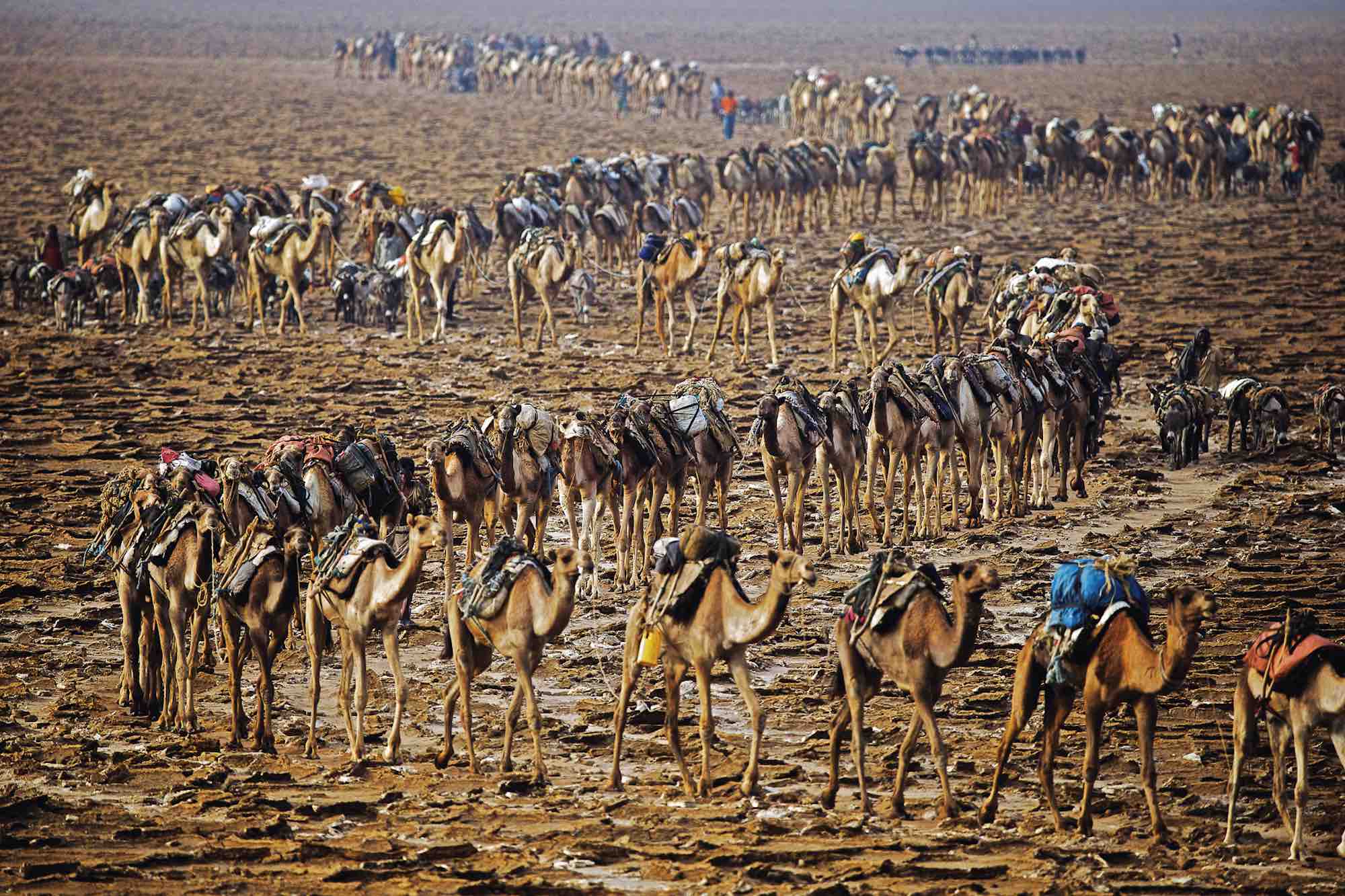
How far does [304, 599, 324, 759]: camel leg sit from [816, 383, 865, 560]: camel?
493 centimetres

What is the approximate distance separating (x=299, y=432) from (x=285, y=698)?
264 inches

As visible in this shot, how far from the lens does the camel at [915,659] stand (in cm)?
859

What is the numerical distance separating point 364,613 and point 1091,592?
406cm

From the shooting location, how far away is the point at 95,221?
25641 mm

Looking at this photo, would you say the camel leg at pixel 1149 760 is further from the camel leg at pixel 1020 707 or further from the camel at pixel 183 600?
the camel at pixel 183 600

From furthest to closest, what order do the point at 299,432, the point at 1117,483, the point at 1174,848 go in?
the point at 299,432
the point at 1117,483
the point at 1174,848

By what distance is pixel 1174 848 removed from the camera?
27.2ft

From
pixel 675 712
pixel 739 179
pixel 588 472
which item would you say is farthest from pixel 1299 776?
pixel 739 179

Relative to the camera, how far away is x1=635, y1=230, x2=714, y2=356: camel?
2091 cm

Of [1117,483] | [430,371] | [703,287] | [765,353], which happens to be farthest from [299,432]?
[703,287]

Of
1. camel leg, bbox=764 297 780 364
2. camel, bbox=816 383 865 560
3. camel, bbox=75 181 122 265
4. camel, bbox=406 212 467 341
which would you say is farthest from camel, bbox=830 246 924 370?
camel, bbox=75 181 122 265

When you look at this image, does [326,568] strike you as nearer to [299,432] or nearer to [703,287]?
[299,432]

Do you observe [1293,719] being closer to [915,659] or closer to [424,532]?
[915,659]

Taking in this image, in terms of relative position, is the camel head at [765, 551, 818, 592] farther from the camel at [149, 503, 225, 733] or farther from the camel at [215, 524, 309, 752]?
the camel at [149, 503, 225, 733]
